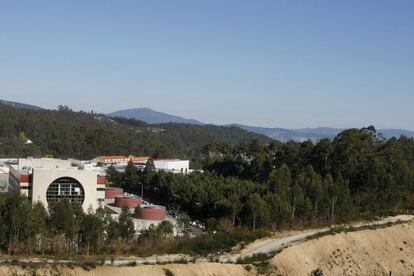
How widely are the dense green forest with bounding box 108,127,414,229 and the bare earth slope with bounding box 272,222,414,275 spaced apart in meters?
4.68

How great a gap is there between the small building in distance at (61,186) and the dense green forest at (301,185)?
9.14 m

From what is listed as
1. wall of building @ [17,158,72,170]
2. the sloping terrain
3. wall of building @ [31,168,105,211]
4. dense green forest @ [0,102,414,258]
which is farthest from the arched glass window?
the sloping terrain

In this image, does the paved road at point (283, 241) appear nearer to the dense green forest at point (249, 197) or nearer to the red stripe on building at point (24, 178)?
the dense green forest at point (249, 197)

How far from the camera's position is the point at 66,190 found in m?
43.8

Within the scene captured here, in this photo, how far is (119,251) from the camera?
29.0 metres

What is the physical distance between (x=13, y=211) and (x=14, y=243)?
62.3 inches

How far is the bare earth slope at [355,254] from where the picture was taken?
98.7 ft

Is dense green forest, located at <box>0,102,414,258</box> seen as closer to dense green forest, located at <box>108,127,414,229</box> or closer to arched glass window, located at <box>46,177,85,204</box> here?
dense green forest, located at <box>108,127,414,229</box>

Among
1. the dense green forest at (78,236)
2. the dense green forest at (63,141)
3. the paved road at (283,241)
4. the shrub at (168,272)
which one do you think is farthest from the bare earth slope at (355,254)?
the dense green forest at (63,141)

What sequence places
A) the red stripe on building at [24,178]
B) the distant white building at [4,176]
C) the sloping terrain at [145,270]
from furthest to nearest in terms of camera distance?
the distant white building at [4,176], the red stripe on building at [24,178], the sloping terrain at [145,270]

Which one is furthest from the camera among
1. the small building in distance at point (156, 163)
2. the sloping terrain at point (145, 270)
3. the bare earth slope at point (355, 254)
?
the small building in distance at point (156, 163)

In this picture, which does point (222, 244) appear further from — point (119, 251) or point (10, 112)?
point (10, 112)

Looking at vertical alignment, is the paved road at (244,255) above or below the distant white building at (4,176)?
below

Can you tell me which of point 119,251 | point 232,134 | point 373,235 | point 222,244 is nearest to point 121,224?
point 119,251
